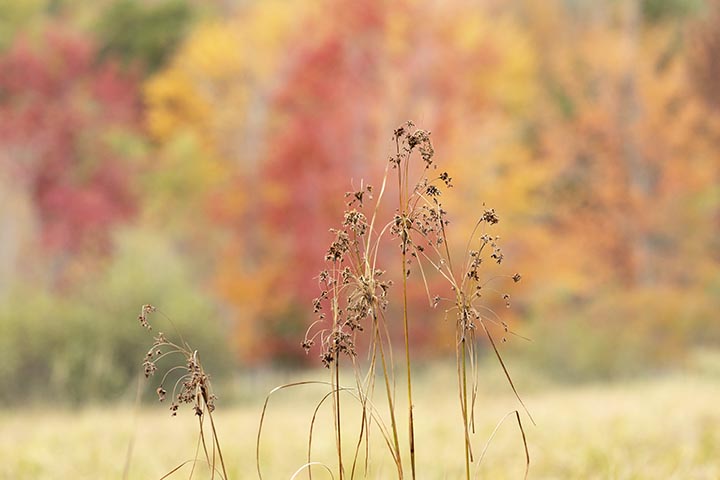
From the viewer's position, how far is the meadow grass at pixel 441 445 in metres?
3.79

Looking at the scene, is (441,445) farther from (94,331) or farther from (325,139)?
(325,139)

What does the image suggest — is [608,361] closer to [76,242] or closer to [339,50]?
[339,50]

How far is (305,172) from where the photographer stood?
13.0m

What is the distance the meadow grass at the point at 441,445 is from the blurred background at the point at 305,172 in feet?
11.3

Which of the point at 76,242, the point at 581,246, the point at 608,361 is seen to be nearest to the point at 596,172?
the point at 581,246

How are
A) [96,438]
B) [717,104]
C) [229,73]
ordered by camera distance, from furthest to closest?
[229,73] → [717,104] → [96,438]

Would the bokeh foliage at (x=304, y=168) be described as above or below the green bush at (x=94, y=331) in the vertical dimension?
above

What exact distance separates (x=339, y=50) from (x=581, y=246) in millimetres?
5951

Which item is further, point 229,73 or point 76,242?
point 229,73

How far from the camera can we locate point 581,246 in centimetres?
1661

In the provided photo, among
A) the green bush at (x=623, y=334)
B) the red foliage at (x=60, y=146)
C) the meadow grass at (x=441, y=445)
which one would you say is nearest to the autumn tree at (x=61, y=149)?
the red foliage at (x=60, y=146)

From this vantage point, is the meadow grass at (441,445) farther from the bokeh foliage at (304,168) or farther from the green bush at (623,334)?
the green bush at (623,334)

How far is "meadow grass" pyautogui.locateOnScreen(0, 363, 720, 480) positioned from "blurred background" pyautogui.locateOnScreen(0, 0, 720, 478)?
3436 millimetres

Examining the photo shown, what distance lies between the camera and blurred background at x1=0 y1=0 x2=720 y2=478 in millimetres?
10632
